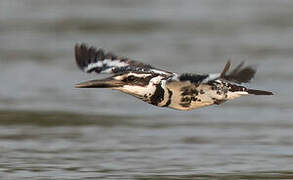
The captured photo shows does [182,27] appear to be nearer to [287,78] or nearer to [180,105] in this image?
[287,78]

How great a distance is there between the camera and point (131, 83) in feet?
30.9

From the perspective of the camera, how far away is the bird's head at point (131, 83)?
941 cm

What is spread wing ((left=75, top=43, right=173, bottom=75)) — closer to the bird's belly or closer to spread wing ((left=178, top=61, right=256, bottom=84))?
the bird's belly

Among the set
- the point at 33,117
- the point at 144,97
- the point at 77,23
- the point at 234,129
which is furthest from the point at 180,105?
the point at 77,23

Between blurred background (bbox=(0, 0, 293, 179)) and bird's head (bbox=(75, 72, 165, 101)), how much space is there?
802mm

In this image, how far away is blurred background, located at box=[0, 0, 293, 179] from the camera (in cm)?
1011

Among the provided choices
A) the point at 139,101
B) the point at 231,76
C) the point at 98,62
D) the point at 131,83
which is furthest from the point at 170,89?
the point at 139,101

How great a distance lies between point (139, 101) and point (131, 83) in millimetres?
4154

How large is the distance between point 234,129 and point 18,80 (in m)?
4.18

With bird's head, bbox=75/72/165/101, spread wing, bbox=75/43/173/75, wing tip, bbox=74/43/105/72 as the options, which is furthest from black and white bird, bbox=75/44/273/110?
wing tip, bbox=74/43/105/72

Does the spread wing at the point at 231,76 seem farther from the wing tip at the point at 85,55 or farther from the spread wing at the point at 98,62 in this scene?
the wing tip at the point at 85,55

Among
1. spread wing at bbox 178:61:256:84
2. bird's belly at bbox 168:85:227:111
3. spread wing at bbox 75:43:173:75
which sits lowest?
bird's belly at bbox 168:85:227:111

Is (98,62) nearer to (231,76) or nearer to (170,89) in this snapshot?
(170,89)

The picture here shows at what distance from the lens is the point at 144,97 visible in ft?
31.2
